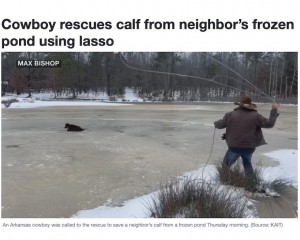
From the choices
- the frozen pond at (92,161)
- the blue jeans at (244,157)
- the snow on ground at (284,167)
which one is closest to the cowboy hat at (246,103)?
the blue jeans at (244,157)

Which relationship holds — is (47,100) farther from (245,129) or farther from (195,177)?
(245,129)

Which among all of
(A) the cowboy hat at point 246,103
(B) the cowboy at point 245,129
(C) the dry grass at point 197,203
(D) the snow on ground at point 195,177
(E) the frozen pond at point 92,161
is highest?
(A) the cowboy hat at point 246,103

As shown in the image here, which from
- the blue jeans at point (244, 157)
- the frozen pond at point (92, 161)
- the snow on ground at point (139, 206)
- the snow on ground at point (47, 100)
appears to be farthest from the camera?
the snow on ground at point (47, 100)

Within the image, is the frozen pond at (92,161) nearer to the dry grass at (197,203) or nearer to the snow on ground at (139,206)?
the snow on ground at (139,206)

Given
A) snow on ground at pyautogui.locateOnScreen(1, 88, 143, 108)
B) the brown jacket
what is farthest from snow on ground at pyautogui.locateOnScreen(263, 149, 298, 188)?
snow on ground at pyautogui.locateOnScreen(1, 88, 143, 108)

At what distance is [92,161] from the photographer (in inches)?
285

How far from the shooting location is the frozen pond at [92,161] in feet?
15.9

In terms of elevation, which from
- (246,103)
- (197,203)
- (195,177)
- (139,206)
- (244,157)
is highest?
(246,103)

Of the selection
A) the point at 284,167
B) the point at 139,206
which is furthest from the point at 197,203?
the point at 284,167

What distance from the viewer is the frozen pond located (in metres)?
4.85

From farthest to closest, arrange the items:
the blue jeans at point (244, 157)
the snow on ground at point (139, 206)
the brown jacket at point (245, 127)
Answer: the blue jeans at point (244, 157) < the brown jacket at point (245, 127) < the snow on ground at point (139, 206)

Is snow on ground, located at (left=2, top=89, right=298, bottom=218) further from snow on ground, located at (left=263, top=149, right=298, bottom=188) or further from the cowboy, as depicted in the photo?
the cowboy
